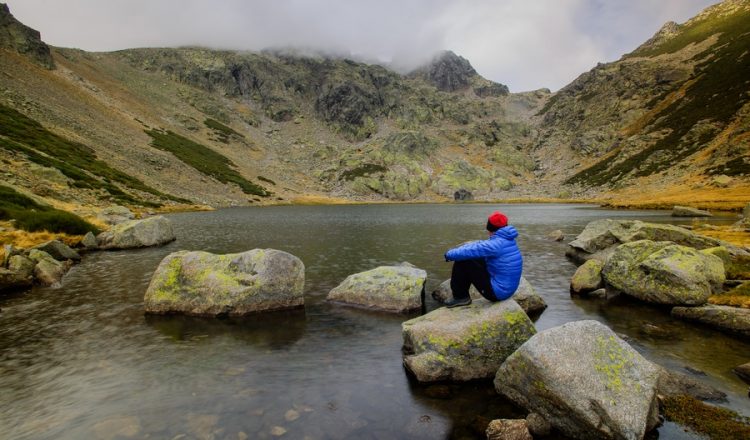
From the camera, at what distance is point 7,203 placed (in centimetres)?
3684

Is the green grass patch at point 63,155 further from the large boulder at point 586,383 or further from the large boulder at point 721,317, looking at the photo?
the large boulder at point 721,317

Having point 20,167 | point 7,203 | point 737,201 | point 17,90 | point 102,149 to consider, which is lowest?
point 737,201

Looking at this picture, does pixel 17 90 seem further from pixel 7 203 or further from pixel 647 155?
pixel 647 155

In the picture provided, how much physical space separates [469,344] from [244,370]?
7.50m

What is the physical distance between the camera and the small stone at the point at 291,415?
988 cm

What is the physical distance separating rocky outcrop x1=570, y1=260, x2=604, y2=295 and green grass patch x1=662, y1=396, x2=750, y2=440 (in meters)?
12.3

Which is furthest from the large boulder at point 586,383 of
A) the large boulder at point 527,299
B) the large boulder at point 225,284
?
the large boulder at point 225,284

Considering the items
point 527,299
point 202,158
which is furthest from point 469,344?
point 202,158

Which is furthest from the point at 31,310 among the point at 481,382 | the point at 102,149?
the point at 102,149

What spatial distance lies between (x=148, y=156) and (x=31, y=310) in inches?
4621

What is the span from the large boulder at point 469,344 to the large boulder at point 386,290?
625 cm

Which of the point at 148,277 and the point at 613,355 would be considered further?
the point at 148,277

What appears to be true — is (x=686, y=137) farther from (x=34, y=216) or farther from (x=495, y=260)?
(x=34, y=216)

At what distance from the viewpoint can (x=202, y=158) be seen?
5851 inches
